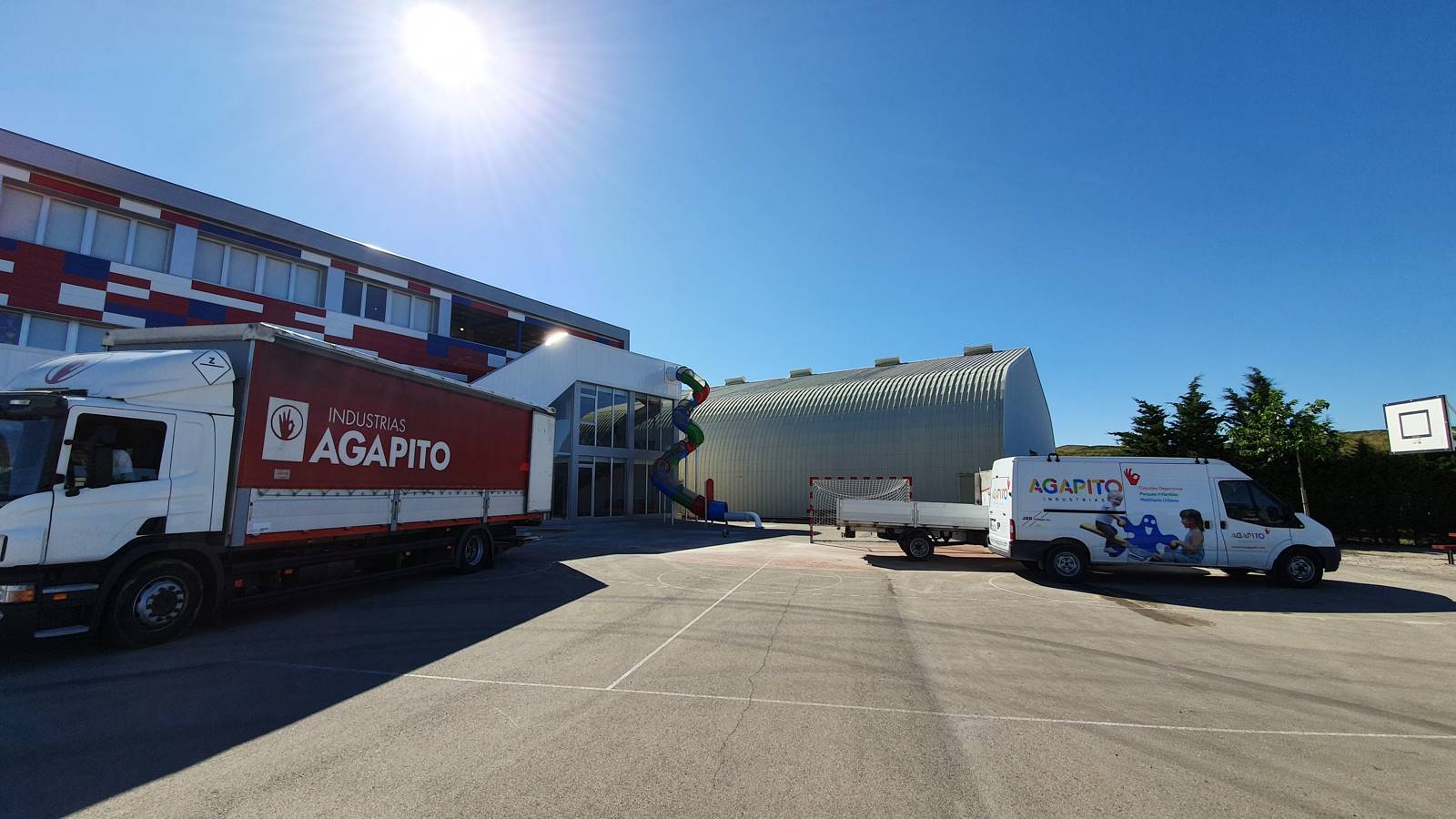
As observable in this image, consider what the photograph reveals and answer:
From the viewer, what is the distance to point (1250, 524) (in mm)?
11656

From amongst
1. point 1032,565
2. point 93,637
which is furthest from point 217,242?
point 1032,565

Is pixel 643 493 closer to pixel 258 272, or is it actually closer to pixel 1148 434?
pixel 258 272

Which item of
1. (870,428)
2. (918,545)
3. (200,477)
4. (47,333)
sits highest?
(47,333)

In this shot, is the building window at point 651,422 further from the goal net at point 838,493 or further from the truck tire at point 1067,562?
the truck tire at point 1067,562

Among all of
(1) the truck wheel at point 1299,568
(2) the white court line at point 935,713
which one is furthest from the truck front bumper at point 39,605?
(1) the truck wheel at point 1299,568

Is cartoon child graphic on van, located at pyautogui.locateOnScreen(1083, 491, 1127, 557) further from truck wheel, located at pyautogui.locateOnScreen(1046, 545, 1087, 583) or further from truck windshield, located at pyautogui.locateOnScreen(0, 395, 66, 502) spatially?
truck windshield, located at pyautogui.locateOnScreen(0, 395, 66, 502)

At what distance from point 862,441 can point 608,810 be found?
2889 centimetres

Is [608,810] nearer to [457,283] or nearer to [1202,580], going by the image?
[1202,580]

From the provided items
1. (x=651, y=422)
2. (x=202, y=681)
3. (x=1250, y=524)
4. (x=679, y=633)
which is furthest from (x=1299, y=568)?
(x=651, y=422)

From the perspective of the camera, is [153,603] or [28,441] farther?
[153,603]

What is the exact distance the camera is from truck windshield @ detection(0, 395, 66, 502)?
6.06m

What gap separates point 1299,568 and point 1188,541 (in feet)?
6.77

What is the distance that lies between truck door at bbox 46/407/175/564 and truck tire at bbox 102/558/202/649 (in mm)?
423

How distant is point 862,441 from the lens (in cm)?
3112
